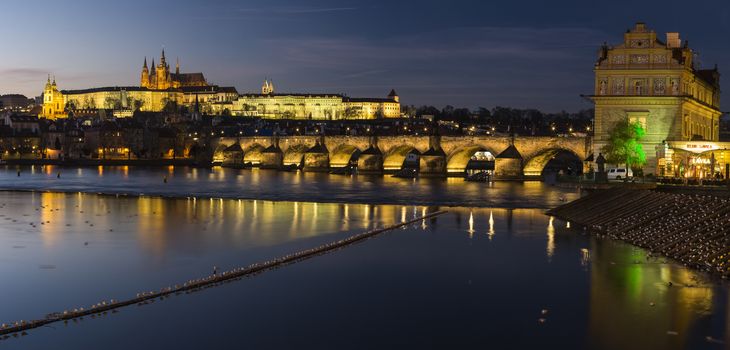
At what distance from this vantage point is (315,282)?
21.6 m

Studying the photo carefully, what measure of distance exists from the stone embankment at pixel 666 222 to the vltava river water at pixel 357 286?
0.87 metres

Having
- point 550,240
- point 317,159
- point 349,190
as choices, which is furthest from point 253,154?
point 550,240

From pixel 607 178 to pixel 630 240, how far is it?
55.9 ft

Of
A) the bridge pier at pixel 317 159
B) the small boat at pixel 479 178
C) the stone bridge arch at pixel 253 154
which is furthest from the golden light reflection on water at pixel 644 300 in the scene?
the stone bridge arch at pixel 253 154

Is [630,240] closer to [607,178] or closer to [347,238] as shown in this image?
[347,238]

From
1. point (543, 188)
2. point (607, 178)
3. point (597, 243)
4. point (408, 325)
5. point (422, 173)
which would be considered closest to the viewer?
point (408, 325)

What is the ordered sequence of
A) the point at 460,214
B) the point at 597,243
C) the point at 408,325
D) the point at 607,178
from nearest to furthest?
the point at 408,325 < the point at 597,243 < the point at 460,214 < the point at 607,178

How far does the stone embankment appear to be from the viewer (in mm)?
24203

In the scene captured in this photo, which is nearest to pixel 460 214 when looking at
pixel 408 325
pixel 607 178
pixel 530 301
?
pixel 607 178

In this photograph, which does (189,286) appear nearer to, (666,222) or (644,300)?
(644,300)

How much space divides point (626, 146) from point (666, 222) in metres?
17.9

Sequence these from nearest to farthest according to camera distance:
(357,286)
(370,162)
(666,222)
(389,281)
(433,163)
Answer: (357,286) < (389,281) < (666,222) < (433,163) < (370,162)

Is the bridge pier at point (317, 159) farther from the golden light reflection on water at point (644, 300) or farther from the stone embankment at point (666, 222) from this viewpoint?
the golden light reflection on water at point (644, 300)

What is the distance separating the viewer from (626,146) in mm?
46406
